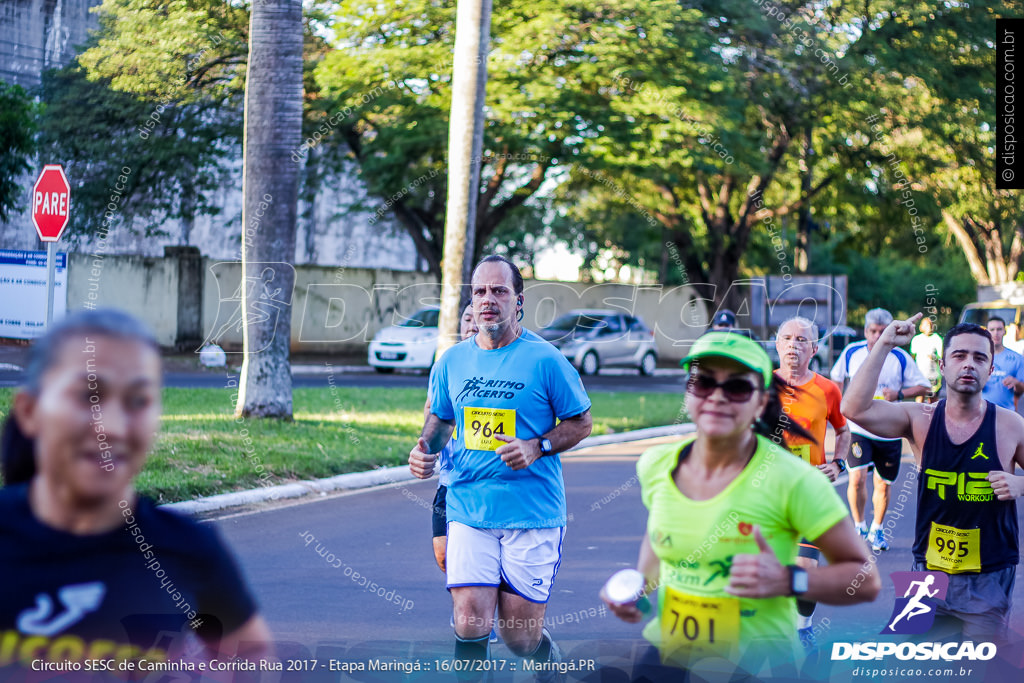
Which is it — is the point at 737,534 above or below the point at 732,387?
below

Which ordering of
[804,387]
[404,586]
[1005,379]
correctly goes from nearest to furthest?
[804,387], [404,586], [1005,379]

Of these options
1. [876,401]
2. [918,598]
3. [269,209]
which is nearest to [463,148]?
[269,209]

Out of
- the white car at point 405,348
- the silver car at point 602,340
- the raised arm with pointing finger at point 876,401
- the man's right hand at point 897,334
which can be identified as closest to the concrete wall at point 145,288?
the white car at point 405,348

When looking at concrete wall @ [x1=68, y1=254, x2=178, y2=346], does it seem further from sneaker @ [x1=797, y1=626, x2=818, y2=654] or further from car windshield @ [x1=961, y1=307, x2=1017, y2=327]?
sneaker @ [x1=797, y1=626, x2=818, y2=654]

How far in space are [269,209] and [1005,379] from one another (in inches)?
320

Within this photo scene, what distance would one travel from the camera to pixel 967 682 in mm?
4680

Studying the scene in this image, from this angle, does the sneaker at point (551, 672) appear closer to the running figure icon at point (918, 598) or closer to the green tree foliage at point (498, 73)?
the running figure icon at point (918, 598)

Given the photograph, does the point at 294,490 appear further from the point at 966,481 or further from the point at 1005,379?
the point at 966,481

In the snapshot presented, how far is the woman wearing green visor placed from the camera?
279cm

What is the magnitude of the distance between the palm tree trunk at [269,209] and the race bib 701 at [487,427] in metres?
8.46

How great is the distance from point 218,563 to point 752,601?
4.37 ft

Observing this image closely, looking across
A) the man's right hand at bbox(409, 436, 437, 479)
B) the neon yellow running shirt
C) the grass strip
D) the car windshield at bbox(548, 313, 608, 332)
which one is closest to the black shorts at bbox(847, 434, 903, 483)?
the grass strip

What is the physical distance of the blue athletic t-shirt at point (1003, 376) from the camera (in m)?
9.76

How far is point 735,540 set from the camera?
2822mm
